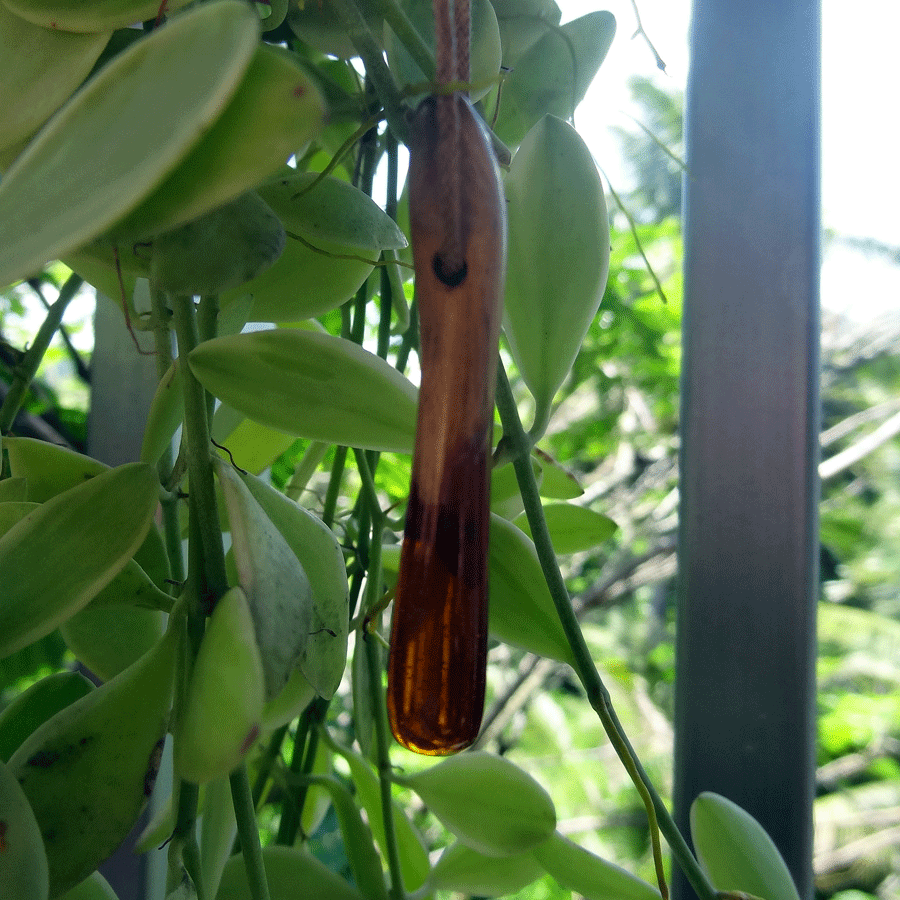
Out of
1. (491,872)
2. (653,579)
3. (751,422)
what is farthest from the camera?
(653,579)

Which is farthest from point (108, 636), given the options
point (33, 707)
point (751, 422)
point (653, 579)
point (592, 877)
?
point (653, 579)

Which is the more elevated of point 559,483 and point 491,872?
point 559,483

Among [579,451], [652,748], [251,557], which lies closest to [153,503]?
[251,557]

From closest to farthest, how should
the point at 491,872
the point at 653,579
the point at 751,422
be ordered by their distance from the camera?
the point at 491,872, the point at 751,422, the point at 653,579

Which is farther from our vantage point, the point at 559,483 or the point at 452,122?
the point at 559,483

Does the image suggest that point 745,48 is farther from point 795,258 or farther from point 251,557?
point 251,557

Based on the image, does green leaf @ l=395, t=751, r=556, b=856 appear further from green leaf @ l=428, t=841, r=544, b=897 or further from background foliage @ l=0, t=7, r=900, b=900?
background foliage @ l=0, t=7, r=900, b=900

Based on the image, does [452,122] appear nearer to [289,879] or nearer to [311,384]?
[311,384]
